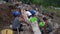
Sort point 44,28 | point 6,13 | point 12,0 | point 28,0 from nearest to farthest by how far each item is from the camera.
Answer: point 44,28, point 6,13, point 12,0, point 28,0

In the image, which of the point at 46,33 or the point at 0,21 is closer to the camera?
the point at 46,33

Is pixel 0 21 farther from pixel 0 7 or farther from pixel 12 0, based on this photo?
pixel 12 0

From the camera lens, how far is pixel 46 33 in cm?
616

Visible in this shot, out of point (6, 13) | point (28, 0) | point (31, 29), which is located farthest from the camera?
point (28, 0)

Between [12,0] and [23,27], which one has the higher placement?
[23,27]

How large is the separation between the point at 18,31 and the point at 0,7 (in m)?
5.13

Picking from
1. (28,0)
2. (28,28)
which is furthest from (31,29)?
(28,0)

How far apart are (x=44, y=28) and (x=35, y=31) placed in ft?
2.78

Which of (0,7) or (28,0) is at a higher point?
(0,7)

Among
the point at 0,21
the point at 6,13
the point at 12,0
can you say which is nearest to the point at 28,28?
the point at 0,21

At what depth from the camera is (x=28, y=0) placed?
16516mm

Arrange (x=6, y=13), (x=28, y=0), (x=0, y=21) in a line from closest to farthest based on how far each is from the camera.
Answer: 1. (x=0, y=21)
2. (x=6, y=13)
3. (x=28, y=0)

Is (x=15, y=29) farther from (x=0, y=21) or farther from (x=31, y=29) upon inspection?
(x=0, y=21)

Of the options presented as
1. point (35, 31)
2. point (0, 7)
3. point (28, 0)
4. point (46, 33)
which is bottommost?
point (28, 0)
